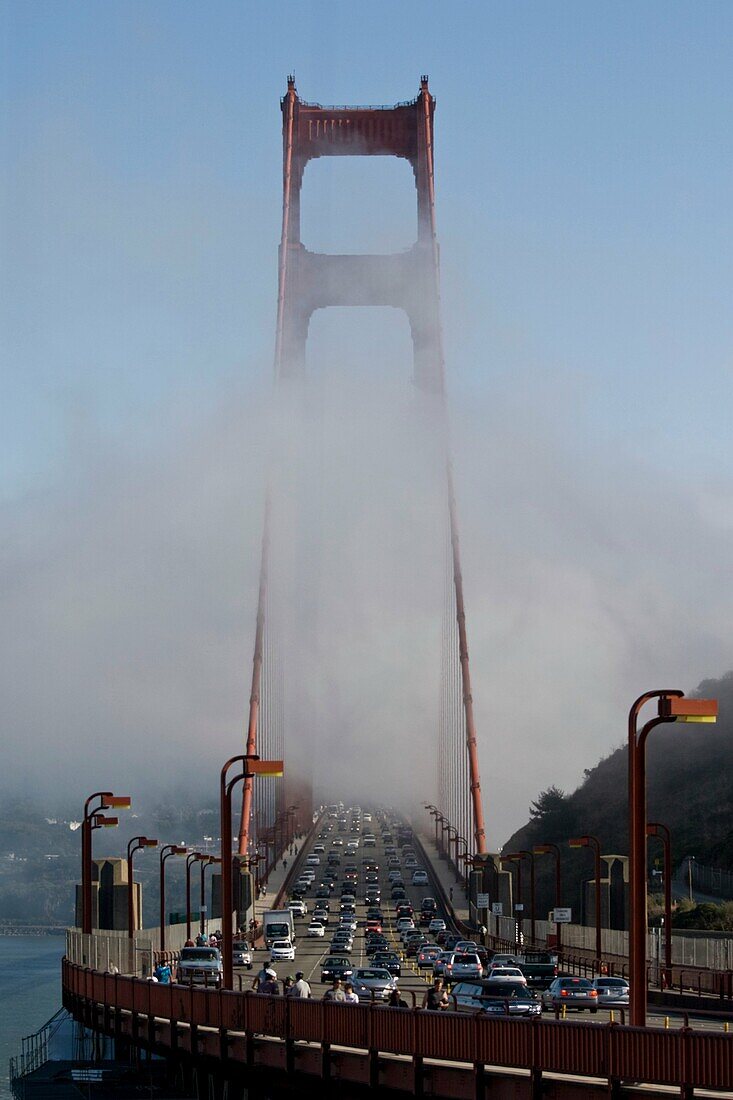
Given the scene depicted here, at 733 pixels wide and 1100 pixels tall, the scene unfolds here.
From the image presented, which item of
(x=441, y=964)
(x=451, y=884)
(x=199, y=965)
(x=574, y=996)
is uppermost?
(x=574, y=996)

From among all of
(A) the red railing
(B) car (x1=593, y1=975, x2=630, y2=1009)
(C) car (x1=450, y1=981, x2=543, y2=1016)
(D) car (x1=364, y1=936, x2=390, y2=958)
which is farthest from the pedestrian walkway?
(A) the red railing

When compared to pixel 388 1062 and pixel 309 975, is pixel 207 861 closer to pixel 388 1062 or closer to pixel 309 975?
pixel 309 975

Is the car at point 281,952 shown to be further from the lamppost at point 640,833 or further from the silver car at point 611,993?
the lamppost at point 640,833

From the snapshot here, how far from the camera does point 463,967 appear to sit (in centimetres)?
5678

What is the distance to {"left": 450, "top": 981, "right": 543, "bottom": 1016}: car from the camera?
35531 mm

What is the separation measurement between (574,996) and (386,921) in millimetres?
66115

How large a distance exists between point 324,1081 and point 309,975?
34276mm

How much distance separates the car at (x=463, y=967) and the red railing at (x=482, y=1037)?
20.2 metres

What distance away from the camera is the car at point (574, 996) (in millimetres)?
43656

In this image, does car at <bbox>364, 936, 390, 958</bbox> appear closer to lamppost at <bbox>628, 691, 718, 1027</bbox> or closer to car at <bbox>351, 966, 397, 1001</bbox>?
car at <bbox>351, 966, 397, 1001</bbox>

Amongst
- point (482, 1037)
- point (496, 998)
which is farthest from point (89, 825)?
point (482, 1037)

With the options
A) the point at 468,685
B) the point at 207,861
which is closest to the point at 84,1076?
the point at 207,861

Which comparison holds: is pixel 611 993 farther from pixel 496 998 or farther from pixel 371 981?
pixel 496 998

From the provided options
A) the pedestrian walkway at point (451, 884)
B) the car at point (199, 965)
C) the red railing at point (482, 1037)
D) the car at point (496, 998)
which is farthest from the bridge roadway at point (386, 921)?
the red railing at point (482, 1037)
